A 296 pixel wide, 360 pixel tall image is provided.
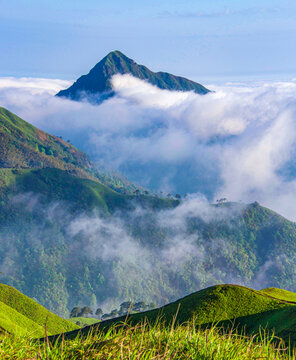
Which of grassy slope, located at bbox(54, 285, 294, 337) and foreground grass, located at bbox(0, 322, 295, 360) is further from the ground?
foreground grass, located at bbox(0, 322, 295, 360)

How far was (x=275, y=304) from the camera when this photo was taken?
91.9 meters

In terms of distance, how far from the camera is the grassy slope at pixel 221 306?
3455 inches

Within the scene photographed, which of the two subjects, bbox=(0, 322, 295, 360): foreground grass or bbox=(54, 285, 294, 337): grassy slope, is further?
bbox=(54, 285, 294, 337): grassy slope

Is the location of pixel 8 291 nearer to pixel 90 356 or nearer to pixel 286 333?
pixel 286 333

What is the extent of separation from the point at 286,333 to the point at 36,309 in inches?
5263

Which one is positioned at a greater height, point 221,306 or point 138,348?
point 138,348

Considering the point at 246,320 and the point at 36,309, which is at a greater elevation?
the point at 246,320

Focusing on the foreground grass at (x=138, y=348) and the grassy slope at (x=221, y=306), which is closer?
the foreground grass at (x=138, y=348)

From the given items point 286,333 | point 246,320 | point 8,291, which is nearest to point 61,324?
point 8,291

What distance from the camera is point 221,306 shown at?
92000 mm

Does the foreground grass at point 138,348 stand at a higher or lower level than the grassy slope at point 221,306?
higher

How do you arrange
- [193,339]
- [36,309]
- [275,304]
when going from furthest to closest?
[36,309] → [275,304] → [193,339]

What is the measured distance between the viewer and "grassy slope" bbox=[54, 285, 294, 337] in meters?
87.8

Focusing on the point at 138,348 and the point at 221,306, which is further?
the point at 221,306
